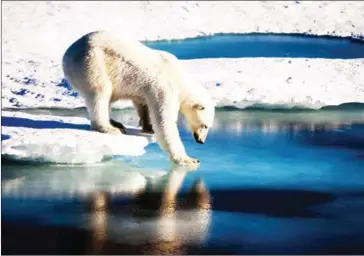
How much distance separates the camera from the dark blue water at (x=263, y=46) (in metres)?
13.0

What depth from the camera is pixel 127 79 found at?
6.89m

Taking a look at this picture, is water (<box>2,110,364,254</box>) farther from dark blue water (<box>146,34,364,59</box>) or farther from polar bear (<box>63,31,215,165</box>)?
dark blue water (<box>146,34,364,59</box>)

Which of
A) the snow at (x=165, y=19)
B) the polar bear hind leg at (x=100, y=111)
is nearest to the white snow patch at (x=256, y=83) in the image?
the polar bear hind leg at (x=100, y=111)

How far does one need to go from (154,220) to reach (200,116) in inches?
72.8

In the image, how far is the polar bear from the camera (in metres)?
6.77

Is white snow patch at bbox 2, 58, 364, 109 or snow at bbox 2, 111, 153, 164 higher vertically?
snow at bbox 2, 111, 153, 164

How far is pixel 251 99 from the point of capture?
9203mm

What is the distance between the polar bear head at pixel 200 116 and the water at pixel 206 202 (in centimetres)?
21

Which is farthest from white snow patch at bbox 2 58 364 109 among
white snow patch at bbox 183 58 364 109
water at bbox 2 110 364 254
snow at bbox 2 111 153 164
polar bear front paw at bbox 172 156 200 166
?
A: polar bear front paw at bbox 172 156 200 166

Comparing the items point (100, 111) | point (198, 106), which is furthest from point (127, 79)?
point (198, 106)

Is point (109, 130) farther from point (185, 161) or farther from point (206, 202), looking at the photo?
point (206, 202)

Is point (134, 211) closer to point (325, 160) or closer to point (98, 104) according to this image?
point (98, 104)

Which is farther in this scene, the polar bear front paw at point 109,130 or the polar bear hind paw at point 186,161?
the polar bear front paw at point 109,130

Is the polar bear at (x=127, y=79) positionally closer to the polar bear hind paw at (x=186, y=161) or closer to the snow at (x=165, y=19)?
the polar bear hind paw at (x=186, y=161)
